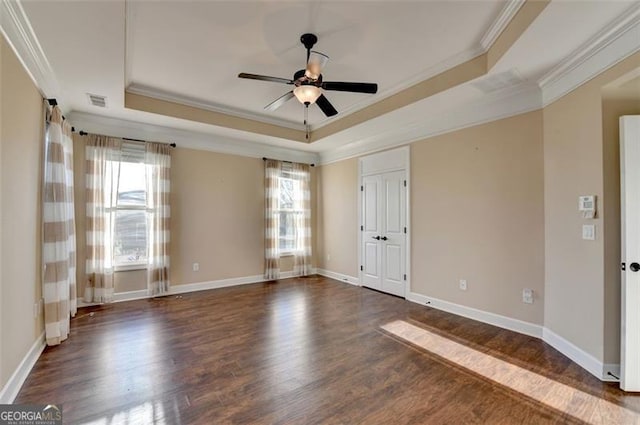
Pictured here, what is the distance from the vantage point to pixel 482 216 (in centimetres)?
359

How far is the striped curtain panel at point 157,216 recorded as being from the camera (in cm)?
445

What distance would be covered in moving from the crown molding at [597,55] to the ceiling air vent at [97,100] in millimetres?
4877

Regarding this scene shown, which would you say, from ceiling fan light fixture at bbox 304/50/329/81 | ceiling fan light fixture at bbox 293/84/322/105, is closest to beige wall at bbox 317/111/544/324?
ceiling fan light fixture at bbox 293/84/322/105

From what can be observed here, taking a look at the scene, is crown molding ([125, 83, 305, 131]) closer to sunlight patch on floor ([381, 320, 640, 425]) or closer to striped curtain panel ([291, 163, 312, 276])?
striped curtain panel ([291, 163, 312, 276])

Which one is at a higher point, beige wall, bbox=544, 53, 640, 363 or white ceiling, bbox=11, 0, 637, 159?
white ceiling, bbox=11, 0, 637, 159

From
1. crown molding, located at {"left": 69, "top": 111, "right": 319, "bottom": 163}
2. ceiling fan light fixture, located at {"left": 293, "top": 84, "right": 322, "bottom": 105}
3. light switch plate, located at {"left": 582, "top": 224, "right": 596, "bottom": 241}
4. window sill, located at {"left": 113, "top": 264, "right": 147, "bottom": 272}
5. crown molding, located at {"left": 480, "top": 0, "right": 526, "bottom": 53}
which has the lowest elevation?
window sill, located at {"left": 113, "top": 264, "right": 147, "bottom": 272}

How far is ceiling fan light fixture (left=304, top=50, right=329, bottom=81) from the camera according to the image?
240cm

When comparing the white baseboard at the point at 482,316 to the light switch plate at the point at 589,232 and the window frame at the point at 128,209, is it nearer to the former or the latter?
the light switch plate at the point at 589,232

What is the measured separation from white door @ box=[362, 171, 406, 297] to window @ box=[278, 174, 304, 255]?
4.99 feet

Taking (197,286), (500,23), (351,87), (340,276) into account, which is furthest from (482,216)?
(197,286)

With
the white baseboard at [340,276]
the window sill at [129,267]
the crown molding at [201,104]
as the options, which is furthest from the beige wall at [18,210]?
the white baseboard at [340,276]

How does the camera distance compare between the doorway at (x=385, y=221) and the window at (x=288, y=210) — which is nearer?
the doorway at (x=385, y=221)

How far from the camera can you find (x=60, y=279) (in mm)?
2855

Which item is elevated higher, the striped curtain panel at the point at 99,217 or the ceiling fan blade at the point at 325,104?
the ceiling fan blade at the point at 325,104
